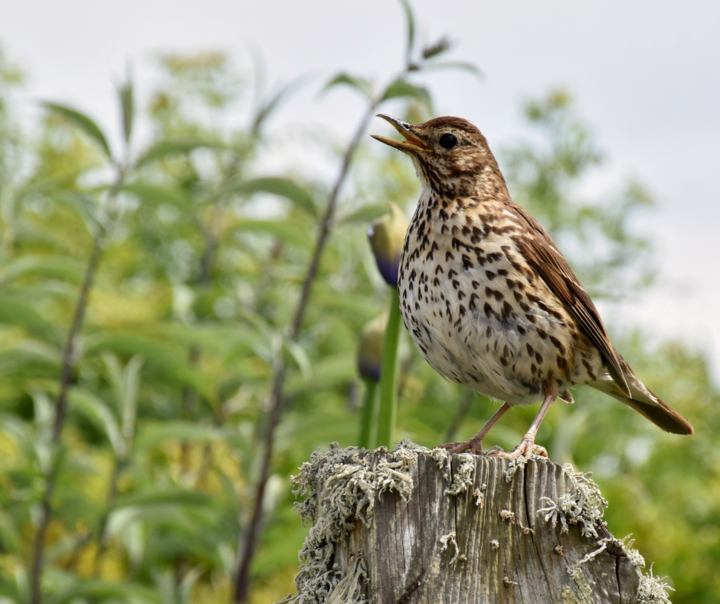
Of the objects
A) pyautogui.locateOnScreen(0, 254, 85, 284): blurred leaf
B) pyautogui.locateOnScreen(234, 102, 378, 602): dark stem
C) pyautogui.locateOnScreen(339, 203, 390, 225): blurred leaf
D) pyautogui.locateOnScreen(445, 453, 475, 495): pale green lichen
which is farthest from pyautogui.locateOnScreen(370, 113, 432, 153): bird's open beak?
pyautogui.locateOnScreen(0, 254, 85, 284): blurred leaf

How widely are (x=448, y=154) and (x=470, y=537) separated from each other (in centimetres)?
158

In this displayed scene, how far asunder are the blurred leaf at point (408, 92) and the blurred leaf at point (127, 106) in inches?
54.7

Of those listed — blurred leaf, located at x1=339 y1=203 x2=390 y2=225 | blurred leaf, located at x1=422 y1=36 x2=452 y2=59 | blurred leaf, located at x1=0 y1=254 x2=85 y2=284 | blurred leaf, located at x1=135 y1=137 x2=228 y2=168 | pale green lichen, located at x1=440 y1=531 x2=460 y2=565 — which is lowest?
blurred leaf, located at x1=0 y1=254 x2=85 y2=284

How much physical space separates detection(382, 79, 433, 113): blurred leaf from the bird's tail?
1.41 metres

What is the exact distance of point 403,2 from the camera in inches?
140

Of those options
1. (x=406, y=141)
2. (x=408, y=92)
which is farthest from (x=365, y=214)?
(x=406, y=141)

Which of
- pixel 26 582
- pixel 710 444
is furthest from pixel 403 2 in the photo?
pixel 710 444

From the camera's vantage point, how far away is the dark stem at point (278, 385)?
3809 mm

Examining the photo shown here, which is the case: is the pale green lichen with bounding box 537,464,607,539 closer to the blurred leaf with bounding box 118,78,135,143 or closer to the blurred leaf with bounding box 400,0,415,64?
the blurred leaf with bounding box 400,0,415,64

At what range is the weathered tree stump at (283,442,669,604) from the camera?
73.8 inches

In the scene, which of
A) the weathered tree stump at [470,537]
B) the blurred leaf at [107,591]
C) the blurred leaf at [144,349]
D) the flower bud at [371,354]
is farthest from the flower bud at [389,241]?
the blurred leaf at [107,591]

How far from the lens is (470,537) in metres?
1.91

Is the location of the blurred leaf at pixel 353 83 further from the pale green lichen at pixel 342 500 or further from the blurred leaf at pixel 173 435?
the pale green lichen at pixel 342 500

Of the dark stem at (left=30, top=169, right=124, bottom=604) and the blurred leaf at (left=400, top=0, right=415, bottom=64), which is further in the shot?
the dark stem at (left=30, top=169, right=124, bottom=604)
